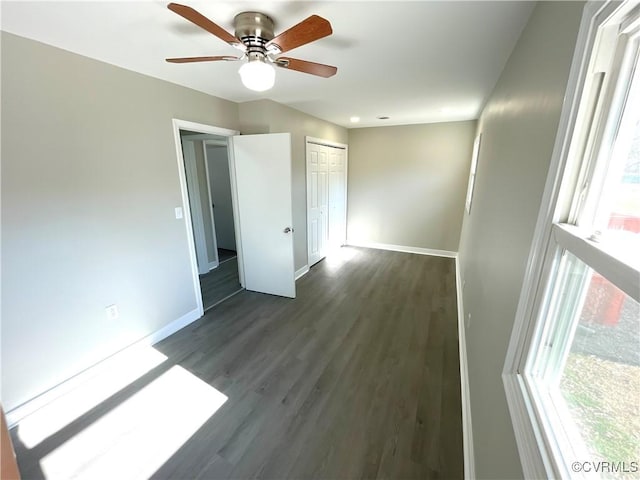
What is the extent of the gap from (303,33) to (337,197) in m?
3.83

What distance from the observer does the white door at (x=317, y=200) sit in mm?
3992

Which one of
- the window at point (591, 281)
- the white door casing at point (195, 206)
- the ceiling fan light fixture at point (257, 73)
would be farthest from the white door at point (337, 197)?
the window at point (591, 281)

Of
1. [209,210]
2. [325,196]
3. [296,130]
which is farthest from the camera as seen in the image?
[325,196]

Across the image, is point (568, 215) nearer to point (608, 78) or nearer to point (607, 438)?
point (608, 78)

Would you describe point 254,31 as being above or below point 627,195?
above

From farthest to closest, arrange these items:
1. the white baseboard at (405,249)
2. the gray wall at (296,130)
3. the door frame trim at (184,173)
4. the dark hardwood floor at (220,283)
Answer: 1. the white baseboard at (405,249)
2. the dark hardwood floor at (220,283)
3. the gray wall at (296,130)
4. the door frame trim at (184,173)

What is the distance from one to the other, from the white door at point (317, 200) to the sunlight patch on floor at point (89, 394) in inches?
102

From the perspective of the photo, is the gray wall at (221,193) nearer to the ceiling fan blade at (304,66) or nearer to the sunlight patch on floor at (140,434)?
the sunlight patch on floor at (140,434)

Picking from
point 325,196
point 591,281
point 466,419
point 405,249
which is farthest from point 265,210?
point 405,249

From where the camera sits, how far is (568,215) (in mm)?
743

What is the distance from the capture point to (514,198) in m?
1.22

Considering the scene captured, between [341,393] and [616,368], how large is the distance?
167cm

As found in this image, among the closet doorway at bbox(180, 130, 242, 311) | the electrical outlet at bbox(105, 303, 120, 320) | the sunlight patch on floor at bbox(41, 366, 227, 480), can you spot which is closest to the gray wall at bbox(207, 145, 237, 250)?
the closet doorway at bbox(180, 130, 242, 311)

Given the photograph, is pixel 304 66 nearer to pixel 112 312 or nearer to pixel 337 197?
pixel 112 312
